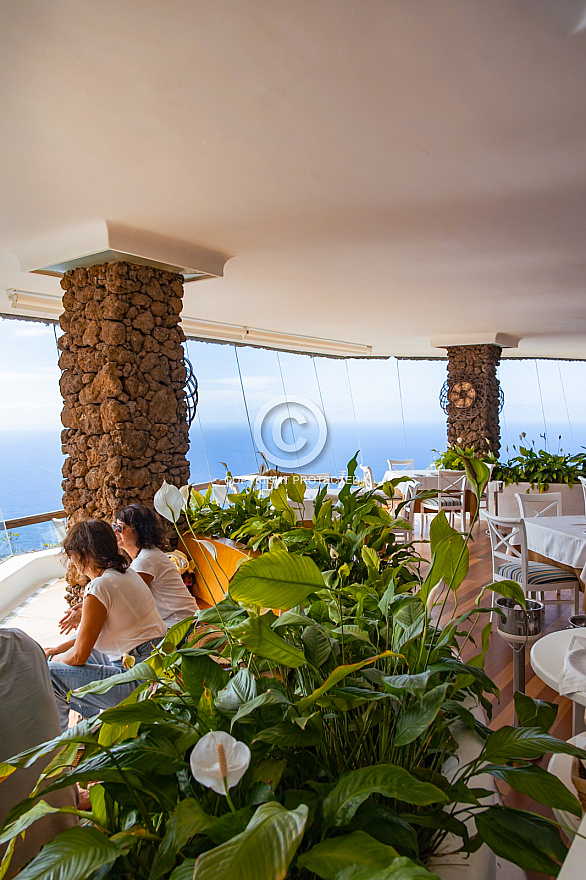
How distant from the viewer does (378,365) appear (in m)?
12.7

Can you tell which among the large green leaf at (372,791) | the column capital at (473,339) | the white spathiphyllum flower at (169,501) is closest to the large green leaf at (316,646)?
the large green leaf at (372,791)

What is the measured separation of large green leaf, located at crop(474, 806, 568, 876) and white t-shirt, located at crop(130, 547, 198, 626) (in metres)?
2.42

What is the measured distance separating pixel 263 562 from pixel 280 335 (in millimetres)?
7999

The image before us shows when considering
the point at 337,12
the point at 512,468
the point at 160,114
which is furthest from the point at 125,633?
the point at 512,468

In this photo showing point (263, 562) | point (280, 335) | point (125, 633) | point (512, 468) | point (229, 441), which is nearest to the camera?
point (263, 562)

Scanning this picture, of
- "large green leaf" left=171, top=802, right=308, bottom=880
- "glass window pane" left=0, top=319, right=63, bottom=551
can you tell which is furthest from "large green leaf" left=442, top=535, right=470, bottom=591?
"glass window pane" left=0, top=319, right=63, bottom=551

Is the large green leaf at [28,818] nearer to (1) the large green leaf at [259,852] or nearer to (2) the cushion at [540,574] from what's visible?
(1) the large green leaf at [259,852]

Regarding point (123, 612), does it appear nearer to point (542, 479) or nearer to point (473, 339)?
point (542, 479)

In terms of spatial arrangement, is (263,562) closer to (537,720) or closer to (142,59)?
(537,720)

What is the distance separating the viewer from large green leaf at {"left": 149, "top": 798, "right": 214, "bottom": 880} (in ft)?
2.29

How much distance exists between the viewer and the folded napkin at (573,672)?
1.67 meters

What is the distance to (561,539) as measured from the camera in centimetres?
416

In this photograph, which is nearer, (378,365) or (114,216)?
(114,216)

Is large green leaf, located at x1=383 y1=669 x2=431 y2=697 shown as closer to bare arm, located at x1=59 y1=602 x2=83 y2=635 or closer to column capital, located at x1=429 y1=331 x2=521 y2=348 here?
bare arm, located at x1=59 y1=602 x2=83 y2=635
